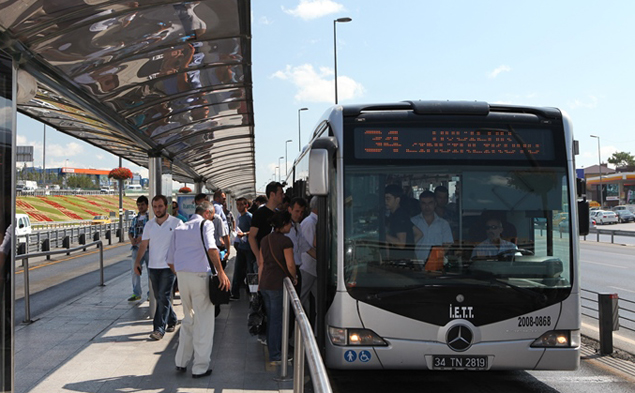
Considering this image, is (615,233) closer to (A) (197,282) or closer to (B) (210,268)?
(B) (210,268)

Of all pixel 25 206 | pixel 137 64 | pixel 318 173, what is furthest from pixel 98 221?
pixel 318 173

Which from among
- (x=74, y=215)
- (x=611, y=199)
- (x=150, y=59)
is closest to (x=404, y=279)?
(x=150, y=59)

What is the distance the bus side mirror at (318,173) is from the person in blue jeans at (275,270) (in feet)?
3.09

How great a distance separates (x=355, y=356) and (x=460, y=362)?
36.9 inches

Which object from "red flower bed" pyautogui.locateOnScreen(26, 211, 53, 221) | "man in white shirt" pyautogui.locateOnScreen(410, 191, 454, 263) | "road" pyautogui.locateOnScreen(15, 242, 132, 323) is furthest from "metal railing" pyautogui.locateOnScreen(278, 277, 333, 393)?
"red flower bed" pyautogui.locateOnScreen(26, 211, 53, 221)

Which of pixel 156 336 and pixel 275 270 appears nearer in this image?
pixel 275 270

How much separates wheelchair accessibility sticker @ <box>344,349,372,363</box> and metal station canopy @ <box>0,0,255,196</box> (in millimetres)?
3165

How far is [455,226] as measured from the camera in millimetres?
6172

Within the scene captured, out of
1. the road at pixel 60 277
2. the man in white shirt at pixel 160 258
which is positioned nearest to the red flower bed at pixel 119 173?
the road at pixel 60 277

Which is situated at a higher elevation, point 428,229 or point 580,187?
point 580,187

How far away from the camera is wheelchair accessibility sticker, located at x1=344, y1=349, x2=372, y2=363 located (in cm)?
Result: 606

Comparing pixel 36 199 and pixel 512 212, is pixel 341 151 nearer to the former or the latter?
pixel 512 212

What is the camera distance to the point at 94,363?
7.22 metres

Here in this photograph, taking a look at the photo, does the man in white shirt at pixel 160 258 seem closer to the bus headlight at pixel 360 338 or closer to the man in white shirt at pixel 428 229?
the bus headlight at pixel 360 338
